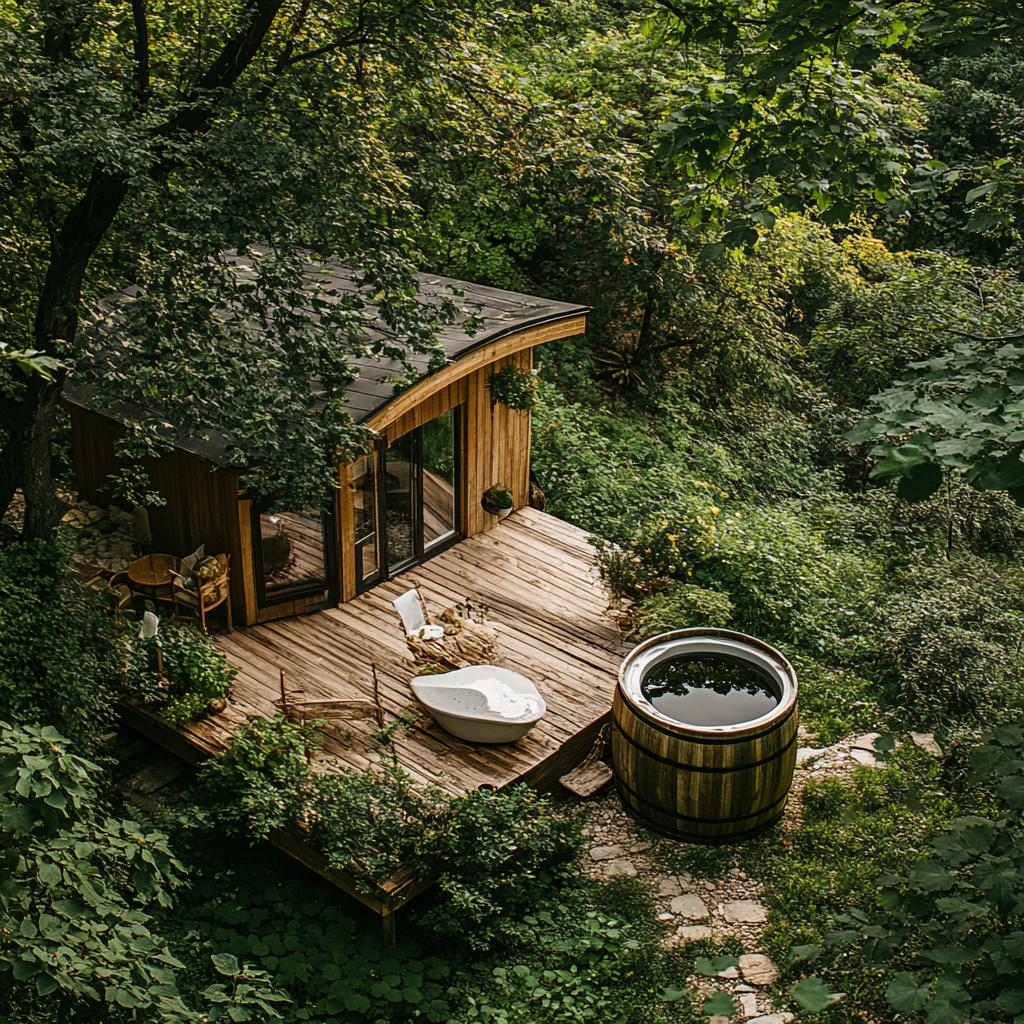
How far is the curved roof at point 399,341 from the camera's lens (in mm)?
7977

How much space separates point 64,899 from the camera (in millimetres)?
3695

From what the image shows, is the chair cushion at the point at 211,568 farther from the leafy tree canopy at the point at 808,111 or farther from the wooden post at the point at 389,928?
the leafy tree canopy at the point at 808,111

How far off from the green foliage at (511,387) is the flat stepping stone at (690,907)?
576cm

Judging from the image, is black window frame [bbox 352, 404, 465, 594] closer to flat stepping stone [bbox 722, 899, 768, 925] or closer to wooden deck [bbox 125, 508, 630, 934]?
wooden deck [bbox 125, 508, 630, 934]

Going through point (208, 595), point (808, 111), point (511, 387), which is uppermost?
point (808, 111)

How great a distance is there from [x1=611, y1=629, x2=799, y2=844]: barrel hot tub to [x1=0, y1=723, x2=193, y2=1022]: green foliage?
3.72 metres

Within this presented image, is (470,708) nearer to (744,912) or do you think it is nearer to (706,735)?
(706,735)

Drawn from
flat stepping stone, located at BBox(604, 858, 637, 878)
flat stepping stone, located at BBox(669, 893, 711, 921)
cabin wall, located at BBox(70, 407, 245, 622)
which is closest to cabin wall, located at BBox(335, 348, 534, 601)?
cabin wall, located at BBox(70, 407, 245, 622)

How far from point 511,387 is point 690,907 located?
19.5 ft

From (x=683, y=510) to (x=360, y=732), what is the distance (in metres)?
5.27

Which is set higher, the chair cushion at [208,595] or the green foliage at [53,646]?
the green foliage at [53,646]

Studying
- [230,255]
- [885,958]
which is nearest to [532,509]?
[230,255]

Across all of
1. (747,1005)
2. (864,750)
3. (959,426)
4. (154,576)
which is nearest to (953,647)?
(864,750)

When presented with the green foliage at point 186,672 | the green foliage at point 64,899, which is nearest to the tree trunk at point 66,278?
the green foliage at point 186,672
